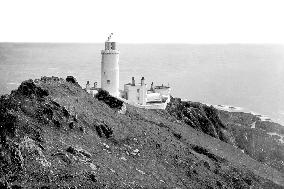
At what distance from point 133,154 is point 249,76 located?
468ft

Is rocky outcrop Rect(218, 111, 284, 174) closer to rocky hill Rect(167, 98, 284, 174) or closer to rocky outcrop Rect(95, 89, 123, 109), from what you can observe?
rocky hill Rect(167, 98, 284, 174)

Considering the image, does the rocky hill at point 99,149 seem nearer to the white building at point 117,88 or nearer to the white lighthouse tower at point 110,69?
the white building at point 117,88

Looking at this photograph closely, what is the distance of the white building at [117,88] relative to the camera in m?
46.6

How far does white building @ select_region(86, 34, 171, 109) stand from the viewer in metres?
46.6

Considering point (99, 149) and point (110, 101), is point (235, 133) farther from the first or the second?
point (99, 149)

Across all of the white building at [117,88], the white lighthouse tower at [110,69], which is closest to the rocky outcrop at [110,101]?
the white building at [117,88]

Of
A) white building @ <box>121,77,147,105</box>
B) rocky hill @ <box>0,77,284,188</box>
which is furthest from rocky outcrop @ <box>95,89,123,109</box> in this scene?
white building @ <box>121,77,147,105</box>

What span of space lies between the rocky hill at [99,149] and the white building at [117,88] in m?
5.83

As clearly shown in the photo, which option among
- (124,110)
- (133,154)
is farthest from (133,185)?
(124,110)

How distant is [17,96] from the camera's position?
88.5 ft

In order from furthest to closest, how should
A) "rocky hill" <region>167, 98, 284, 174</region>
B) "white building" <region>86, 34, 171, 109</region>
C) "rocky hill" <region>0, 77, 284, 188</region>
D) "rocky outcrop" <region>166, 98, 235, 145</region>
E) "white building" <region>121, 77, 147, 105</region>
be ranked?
1. "white building" <region>121, 77, 147, 105</region>
2. "rocky hill" <region>167, 98, 284, 174</region>
3. "rocky outcrop" <region>166, 98, 235, 145</region>
4. "white building" <region>86, 34, 171, 109</region>
5. "rocky hill" <region>0, 77, 284, 188</region>

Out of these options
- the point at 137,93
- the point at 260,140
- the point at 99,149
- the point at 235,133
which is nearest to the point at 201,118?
the point at 235,133

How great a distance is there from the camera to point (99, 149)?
86.9 feet

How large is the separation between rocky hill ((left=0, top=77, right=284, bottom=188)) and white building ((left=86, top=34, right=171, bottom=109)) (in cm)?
583
